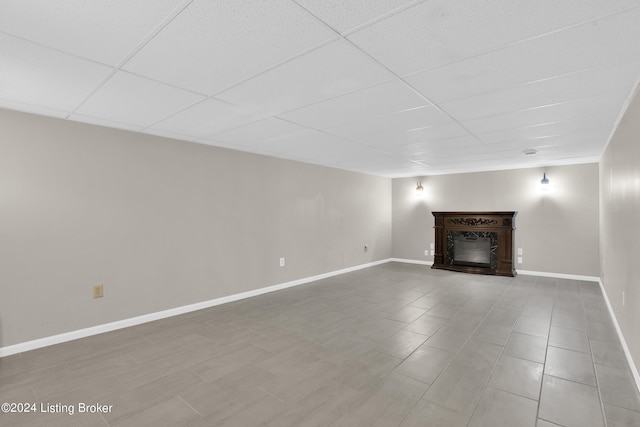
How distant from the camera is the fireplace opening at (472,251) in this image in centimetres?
617

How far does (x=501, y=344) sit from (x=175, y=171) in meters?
4.00

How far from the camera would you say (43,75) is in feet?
6.59

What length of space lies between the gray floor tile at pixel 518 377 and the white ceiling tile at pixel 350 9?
247 centimetres

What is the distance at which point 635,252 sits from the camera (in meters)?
2.25

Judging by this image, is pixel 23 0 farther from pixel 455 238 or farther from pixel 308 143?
pixel 455 238

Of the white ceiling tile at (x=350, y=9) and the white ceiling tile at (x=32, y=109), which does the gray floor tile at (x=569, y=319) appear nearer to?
the white ceiling tile at (x=350, y=9)

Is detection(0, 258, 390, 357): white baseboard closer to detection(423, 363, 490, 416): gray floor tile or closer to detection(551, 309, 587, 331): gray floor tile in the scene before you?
detection(423, 363, 490, 416): gray floor tile

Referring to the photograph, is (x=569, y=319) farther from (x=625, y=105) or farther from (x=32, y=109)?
(x=32, y=109)

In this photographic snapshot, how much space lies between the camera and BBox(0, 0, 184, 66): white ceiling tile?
1.32 metres

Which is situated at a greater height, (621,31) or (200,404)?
(621,31)

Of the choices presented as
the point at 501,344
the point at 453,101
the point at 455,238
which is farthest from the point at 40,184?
the point at 455,238

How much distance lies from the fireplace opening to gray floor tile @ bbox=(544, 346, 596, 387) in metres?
3.67

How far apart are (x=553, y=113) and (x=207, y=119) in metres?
3.20

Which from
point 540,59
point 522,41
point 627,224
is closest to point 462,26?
point 522,41
